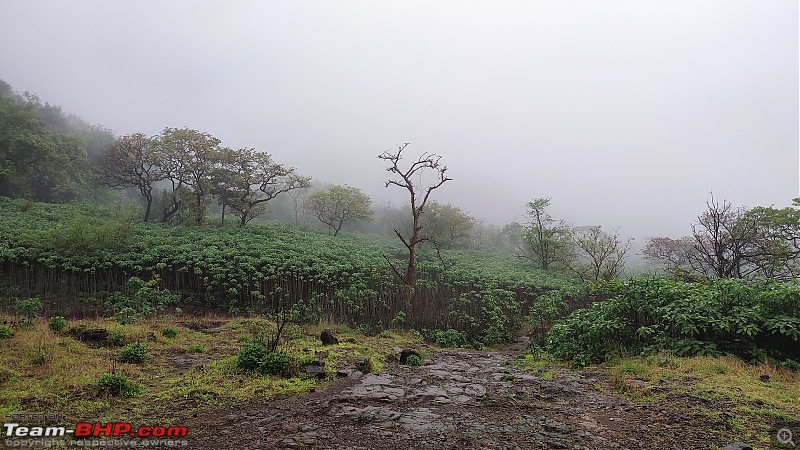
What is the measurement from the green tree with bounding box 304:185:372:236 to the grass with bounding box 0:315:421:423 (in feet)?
88.6

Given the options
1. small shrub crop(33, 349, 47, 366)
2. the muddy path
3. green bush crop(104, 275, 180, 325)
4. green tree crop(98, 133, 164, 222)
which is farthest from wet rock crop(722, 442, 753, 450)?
green tree crop(98, 133, 164, 222)

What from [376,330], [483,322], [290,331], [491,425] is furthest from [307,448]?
[483,322]

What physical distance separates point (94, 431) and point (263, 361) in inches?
111

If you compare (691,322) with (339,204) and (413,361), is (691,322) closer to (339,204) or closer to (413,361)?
(413,361)

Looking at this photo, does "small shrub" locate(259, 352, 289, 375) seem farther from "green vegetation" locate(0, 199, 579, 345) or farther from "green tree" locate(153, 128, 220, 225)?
"green tree" locate(153, 128, 220, 225)

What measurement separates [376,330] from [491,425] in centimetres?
867

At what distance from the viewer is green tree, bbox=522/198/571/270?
26.2 meters

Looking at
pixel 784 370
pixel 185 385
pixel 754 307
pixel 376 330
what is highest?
pixel 754 307

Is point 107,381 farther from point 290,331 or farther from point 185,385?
point 290,331

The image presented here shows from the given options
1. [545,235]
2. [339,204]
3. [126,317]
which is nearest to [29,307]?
[126,317]

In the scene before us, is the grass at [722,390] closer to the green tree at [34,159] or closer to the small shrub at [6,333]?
the small shrub at [6,333]

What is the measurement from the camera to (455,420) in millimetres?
4570

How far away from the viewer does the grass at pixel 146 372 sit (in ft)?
15.6

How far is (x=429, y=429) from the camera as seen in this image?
426 cm
